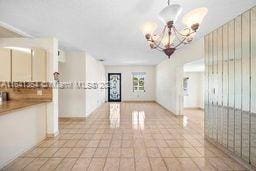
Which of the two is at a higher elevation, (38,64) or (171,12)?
(171,12)

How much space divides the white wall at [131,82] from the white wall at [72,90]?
5851 millimetres

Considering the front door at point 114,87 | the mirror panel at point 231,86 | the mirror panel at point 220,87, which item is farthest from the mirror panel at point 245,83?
the front door at point 114,87

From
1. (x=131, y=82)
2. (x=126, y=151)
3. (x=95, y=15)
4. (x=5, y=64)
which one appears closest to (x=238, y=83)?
(x=126, y=151)

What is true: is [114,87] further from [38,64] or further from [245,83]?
[245,83]

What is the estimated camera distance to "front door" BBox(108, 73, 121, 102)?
12.7m

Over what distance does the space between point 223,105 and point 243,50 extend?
1.15 m

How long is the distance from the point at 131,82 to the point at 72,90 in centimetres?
642

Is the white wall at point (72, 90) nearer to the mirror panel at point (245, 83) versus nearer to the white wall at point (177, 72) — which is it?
the white wall at point (177, 72)

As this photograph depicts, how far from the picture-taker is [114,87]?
42.0 ft

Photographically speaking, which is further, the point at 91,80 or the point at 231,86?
the point at 91,80

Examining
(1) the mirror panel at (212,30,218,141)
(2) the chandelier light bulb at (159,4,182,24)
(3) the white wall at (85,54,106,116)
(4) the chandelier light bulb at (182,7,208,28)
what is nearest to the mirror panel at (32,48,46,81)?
(3) the white wall at (85,54,106,116)

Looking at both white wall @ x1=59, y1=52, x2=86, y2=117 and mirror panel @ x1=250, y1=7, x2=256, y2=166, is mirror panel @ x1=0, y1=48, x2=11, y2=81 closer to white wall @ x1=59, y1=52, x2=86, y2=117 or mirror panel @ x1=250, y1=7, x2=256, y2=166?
A: white wall @ x1=59, y1=52, x2=86, y2=117

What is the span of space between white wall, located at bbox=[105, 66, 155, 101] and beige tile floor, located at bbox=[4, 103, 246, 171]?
723 cm

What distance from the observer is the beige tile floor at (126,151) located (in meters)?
2.95
